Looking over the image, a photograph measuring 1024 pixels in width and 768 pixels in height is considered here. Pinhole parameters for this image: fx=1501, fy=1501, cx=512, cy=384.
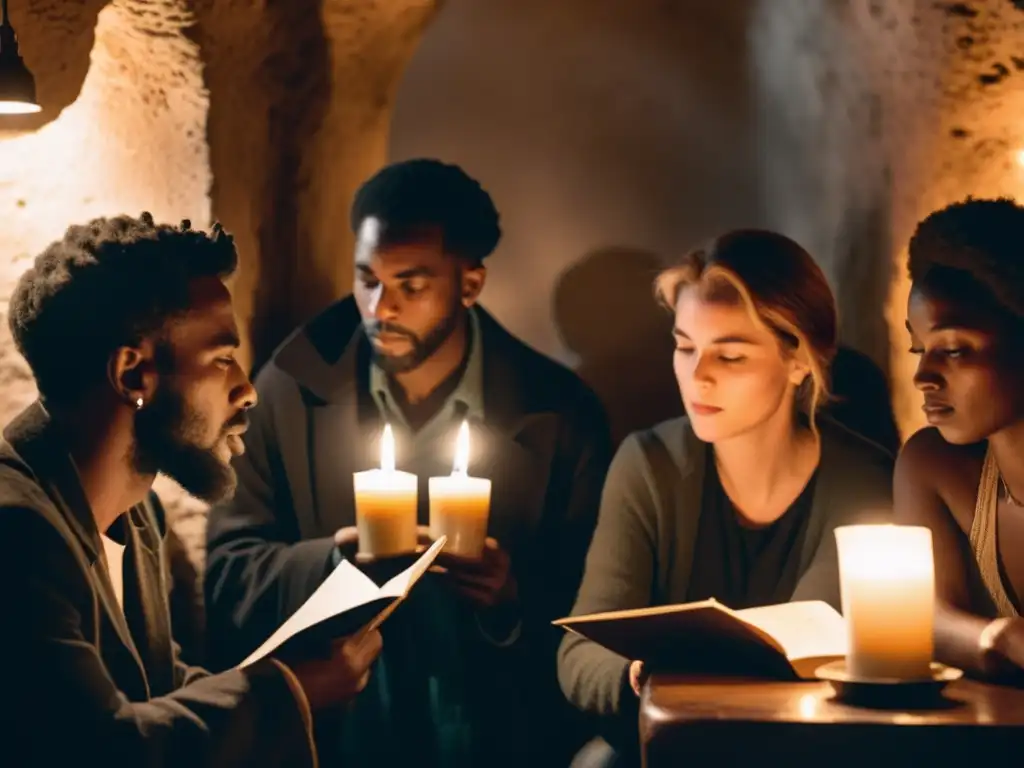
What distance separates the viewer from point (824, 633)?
8.18 feet

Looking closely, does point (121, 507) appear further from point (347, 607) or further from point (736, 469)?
point (736, 469)

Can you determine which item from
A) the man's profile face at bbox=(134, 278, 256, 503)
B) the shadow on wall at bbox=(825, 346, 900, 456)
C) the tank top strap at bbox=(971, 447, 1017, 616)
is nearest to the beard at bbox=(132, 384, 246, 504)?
the man's profile face at bbox=(134, 278, 256, 503)

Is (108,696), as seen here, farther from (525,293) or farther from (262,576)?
(525,293)

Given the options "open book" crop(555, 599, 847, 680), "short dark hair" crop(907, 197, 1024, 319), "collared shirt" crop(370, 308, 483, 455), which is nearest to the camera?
"open book" crop(555, 599, 847, 680)

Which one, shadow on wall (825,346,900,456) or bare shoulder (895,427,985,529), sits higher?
shadow on wall (825,346,900,456)

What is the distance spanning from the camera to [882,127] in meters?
3.64

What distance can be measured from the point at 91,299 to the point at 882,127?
2.00 meters

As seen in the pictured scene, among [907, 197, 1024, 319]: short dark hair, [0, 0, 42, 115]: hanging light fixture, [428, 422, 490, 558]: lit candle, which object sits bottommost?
[428, 422, 490, 558]: lit candle

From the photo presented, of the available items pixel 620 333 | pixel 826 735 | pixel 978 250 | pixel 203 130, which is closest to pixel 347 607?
pixel 826 735

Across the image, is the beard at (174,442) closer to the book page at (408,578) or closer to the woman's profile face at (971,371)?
the book page at (408,578)

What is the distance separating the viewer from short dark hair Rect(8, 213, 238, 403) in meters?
2.53

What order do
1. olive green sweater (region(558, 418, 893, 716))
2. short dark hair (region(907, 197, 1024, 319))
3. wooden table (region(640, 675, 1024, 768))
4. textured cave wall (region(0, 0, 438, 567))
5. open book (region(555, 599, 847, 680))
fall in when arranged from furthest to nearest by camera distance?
textured cave wall (region(0, 0, 438, 567)) < olive green sweater (region(558, 418, 893, 716)) < short dark hair (region(907, 197, 1024, 319)) < open book (region(555, 599, 847, 680)) < wooden table (region(640, 675, 1024, 768))

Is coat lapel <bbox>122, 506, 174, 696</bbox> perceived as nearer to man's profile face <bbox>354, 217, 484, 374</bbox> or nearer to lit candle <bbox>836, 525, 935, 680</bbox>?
man's profile face <bbox>354, 217, 484, 374</bbox>

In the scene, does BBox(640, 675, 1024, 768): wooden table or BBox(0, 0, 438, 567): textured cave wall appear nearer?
BBox(640, 675, 1024, 768): wooden table
